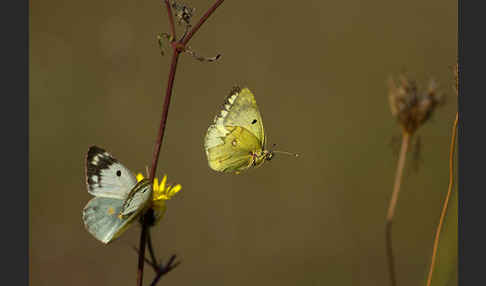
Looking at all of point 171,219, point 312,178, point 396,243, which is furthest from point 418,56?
point 171,219

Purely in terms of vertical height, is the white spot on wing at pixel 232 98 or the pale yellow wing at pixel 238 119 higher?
the white spot on wing at pixel 232 98

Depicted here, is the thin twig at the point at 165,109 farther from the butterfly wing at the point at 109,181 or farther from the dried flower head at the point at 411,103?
the dried flower head at the point at 411,103

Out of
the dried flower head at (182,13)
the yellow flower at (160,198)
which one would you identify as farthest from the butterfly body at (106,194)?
the dried flower head at (182,13)

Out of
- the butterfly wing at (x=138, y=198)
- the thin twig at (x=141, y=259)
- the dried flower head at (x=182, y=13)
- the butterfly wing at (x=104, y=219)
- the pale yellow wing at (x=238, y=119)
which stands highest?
the dried flower head at (x=182, y=13)

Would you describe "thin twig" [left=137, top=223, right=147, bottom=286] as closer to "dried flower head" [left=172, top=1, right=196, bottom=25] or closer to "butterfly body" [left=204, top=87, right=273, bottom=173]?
"dried flower head" [left=172, top=1, right=196, bottom=25]

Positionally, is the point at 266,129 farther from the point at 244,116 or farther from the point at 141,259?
the point at 141,259

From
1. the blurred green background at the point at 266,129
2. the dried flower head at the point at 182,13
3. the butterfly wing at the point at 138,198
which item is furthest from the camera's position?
the blurred green background at the point at 266,129

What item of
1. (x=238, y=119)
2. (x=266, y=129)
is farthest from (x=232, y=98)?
(x=266, y=129)
